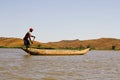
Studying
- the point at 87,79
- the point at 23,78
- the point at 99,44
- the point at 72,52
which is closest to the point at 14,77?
the point at 23,78

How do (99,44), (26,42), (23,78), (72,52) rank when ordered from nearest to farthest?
(23,78), (26,42), (72,52), (99,44)

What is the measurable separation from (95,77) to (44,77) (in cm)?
210

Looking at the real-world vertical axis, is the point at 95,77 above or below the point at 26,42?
below

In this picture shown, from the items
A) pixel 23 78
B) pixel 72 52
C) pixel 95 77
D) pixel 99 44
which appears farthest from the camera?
pixel 99 44

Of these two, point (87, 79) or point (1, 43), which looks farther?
point (1, 43)

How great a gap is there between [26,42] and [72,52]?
28.4ft

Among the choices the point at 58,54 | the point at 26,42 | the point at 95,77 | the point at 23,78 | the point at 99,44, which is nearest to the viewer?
the point at 23,78

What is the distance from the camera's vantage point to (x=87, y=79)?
13211mm

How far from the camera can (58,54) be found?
36.8m

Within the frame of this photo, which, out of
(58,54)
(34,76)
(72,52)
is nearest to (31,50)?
(58,54)

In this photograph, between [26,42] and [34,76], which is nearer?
[34,76]

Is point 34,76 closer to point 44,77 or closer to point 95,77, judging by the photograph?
point 44,77

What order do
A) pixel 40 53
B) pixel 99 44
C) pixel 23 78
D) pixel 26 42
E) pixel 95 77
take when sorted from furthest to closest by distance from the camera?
pixel 99 44 → pixel 40 53 → pixel 26 42 → pixel 95 77 → pixel 23 78

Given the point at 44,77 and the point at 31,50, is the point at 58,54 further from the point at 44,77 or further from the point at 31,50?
the point at 44,77
